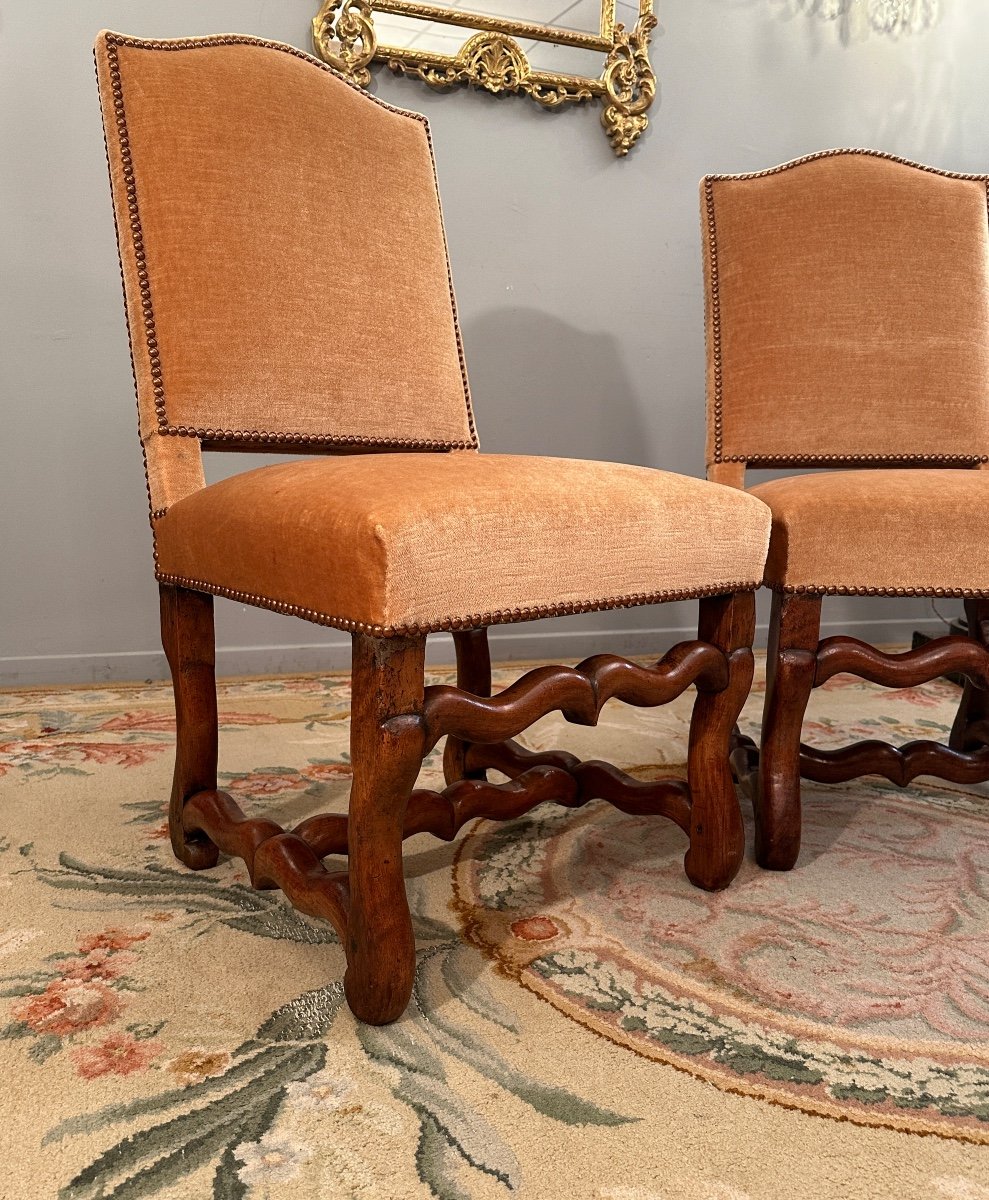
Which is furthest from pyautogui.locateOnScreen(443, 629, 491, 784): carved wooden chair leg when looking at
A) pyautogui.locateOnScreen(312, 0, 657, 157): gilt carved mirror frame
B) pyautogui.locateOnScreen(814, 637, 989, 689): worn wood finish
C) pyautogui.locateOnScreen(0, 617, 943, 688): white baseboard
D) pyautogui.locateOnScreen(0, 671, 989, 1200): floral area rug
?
pyautogui.locateOnScreen(312, 0, 657, 157): gilt carved mirror frame

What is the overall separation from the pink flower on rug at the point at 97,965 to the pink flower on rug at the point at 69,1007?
12mm

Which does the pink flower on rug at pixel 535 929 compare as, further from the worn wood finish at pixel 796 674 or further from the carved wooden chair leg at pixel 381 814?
the worn wood finish at pixel 796 674

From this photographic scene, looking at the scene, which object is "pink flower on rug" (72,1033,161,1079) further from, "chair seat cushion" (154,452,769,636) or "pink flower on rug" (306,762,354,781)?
"pink flower on rug" (306,762,354,781)

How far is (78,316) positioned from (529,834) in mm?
1593

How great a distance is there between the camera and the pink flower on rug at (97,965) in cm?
100

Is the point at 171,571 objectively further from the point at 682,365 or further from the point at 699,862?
the point at 682,365

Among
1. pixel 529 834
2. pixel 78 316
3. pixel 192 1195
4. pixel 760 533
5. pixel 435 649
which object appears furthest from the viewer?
pixel 435 649

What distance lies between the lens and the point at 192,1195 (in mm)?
702

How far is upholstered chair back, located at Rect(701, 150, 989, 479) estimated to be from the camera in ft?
5.16

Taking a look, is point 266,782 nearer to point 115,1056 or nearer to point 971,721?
point 115,1056

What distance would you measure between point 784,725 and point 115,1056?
84 centimetres

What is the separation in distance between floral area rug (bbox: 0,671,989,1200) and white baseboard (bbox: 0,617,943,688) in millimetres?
827

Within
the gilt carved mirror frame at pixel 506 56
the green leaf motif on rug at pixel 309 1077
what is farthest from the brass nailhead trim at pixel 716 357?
the gilt carved mirror frame at pixel 506 56

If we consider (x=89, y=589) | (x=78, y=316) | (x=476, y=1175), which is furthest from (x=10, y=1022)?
(x=78, y=316)
